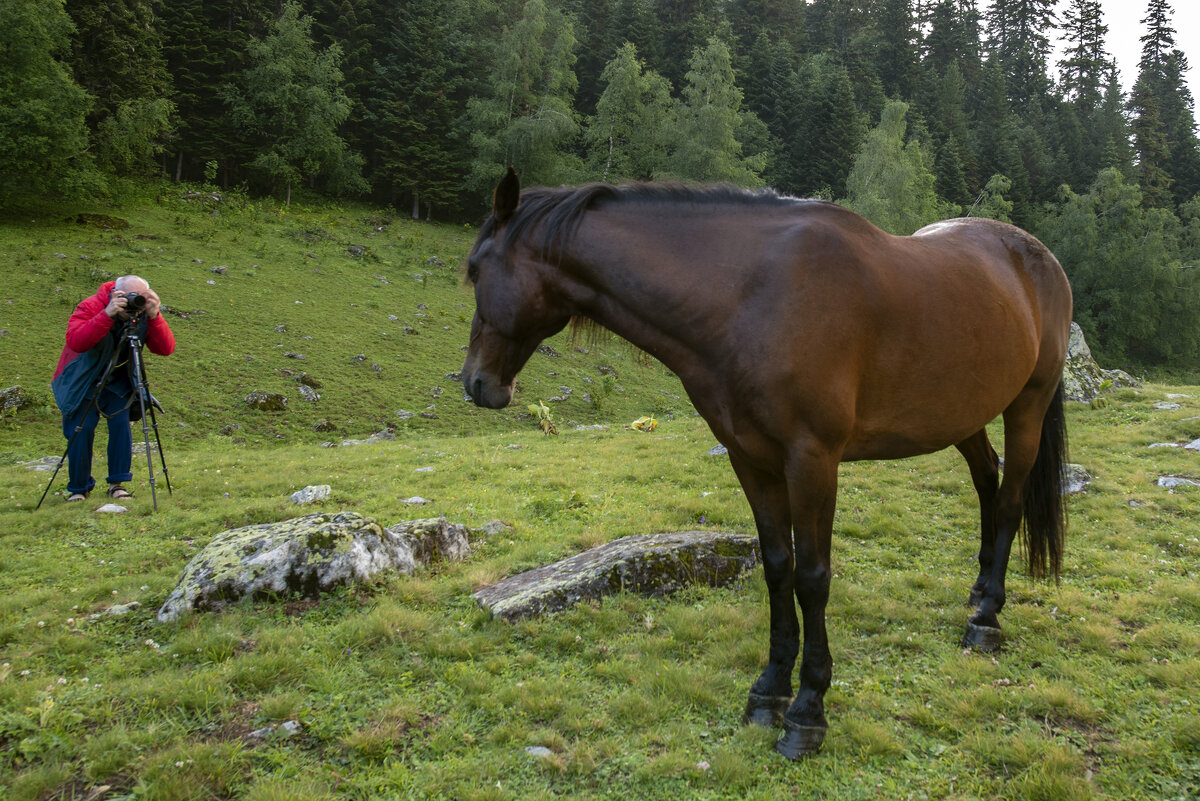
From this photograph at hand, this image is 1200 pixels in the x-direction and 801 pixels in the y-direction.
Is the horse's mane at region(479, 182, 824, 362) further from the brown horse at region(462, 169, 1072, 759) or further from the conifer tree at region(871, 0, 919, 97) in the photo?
the conifer tree at region(871, 0, 919, 97)

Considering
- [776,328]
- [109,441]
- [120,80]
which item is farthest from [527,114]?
[776,328]

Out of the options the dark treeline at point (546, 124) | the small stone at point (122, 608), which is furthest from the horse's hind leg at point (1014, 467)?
the dark treeline at point (546, 124)

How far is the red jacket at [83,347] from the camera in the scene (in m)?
7.67

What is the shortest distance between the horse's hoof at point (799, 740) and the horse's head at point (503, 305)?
2380mm

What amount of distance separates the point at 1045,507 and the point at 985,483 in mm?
461

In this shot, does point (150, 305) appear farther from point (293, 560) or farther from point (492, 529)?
point (492, 529)

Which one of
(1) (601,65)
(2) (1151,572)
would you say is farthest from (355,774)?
(1) (601,65)

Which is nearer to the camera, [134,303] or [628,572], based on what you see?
[628,572]

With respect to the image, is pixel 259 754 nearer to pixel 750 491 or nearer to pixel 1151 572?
pixel 750 491

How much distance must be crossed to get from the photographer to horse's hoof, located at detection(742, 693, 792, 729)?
8199 mm

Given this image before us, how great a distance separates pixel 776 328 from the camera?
3260 mm

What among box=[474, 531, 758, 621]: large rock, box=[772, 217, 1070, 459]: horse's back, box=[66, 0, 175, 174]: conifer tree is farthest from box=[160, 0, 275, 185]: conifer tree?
box=[772, 217, 1070, 459]: horse's back

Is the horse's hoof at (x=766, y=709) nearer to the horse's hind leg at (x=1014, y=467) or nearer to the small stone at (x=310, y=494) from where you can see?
the horse's hind leg at (x=1014, y=467)

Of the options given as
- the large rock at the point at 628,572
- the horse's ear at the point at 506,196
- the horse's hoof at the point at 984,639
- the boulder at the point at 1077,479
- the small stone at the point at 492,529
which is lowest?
the small stone at the point at 492,529
